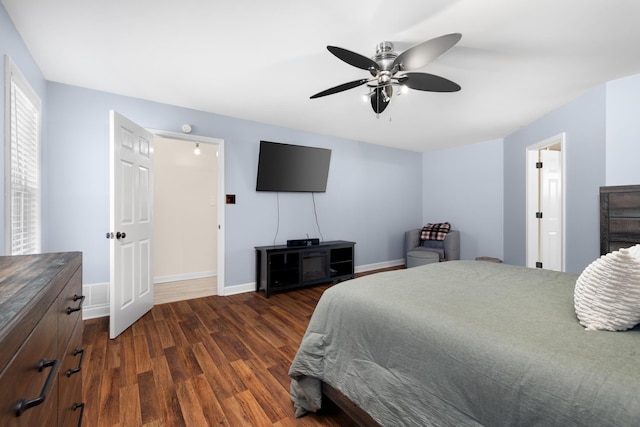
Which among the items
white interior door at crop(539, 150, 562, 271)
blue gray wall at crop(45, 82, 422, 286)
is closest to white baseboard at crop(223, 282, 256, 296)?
blue gray wall at crop(45, 82, 422, 286)

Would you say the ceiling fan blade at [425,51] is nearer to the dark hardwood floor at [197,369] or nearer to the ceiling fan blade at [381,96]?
the ceiling fan blade at [381,96]

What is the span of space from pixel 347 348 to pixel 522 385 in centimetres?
77

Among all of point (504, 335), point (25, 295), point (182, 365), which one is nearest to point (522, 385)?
point (504, 335)

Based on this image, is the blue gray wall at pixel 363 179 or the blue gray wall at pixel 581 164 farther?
the blue gray wall at pixel 581 164

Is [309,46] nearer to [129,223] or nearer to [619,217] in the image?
[129,223]

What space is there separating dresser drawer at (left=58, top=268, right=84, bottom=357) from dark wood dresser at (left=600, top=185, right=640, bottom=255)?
3.89 meters

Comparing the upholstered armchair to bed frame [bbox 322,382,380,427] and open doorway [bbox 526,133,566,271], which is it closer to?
open doorway [bbox 526,133,566,271]

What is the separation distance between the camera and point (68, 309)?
1.05 meters

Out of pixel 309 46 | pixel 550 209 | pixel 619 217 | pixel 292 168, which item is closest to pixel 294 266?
pixel 292 168

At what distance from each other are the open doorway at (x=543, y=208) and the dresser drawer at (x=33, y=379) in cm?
496

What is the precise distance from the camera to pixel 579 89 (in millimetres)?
2855

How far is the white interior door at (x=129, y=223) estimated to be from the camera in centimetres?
250

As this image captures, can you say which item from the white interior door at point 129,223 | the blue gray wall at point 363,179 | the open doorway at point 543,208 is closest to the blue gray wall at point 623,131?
the blue gray wall at point 363,179

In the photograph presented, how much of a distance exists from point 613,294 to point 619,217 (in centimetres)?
235
